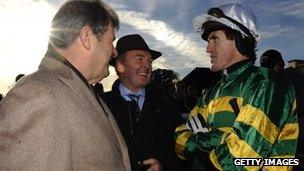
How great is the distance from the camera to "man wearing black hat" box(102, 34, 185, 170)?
462cm

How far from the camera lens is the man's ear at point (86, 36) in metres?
2.56

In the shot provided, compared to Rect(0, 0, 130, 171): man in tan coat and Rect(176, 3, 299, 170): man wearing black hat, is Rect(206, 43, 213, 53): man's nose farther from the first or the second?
Rect(0, 0, 130, 171): man in tan coat

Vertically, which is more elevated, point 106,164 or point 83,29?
point 83,29

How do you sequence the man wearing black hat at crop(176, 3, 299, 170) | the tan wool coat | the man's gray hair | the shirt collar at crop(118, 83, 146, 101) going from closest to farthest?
the tan wool coat, the man's gray hair, the man wearing black hat at crop(176, 3, 299, 170), the shirt collar at crop(118, 83, 146, 101)

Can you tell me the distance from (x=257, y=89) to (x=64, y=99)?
4.66ft

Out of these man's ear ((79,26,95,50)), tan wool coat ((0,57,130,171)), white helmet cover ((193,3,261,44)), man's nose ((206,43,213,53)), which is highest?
white helmet cover ((193,3,261,44))

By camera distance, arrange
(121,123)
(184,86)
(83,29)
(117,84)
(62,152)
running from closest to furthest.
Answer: (62,152) < (83,29) < (121,123) < (117,84) < (184,86)

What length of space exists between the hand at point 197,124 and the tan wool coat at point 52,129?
98 cm

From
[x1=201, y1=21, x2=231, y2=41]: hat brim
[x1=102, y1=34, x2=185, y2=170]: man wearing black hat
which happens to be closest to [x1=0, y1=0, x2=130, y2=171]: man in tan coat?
[x1=201, y1=21, x2=231, y2=41]: hat brim

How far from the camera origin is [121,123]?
4754mm

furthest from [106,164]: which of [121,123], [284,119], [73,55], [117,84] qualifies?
[117,84]

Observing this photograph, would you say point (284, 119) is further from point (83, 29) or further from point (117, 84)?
point (117, 84)

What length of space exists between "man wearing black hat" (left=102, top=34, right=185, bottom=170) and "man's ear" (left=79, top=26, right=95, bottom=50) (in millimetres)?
1996

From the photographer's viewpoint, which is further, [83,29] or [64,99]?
[83,29]
